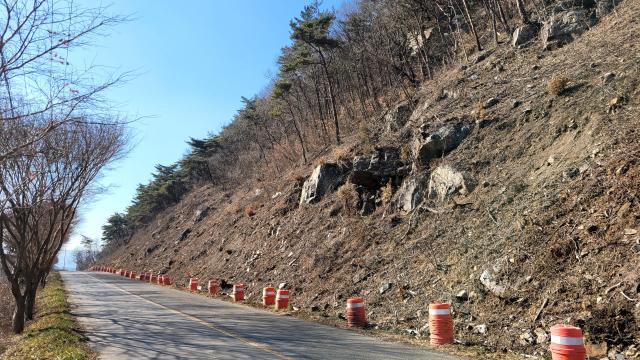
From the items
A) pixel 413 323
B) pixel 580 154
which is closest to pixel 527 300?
pixel 413 323

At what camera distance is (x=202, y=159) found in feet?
185

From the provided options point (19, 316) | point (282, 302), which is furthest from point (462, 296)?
point (19, 316)

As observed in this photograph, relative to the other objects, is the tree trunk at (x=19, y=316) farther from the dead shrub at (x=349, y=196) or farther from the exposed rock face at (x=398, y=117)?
the exposed rock face at (x=398, y=117)

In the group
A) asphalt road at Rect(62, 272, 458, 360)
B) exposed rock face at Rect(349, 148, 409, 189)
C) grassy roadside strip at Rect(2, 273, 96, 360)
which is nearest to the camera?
asphalt road at Rect(62, 272, 458, 360)

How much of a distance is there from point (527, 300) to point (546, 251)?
49.4 inches

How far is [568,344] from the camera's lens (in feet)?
21.7

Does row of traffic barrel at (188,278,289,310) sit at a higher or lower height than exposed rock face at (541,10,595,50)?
lower

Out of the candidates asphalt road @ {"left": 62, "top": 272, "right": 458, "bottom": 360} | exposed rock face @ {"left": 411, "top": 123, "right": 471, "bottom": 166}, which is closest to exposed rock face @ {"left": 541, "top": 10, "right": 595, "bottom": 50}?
exposed rock face @ {"left": 411, "top": 123, "right": 471, "bottom": 166}

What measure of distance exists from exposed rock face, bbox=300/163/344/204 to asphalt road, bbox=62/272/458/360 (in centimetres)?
865

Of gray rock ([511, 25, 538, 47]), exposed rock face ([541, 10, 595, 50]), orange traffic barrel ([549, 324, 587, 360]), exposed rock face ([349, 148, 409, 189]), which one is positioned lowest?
orange traffic barrel ([549, 324, 587, 360])

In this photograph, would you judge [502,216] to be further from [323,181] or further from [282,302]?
[323,181]

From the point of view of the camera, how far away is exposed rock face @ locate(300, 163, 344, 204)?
935 inches

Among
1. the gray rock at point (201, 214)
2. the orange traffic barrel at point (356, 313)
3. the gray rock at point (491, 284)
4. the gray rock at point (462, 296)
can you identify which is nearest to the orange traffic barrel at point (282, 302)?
the orange traffic barrel at point (356, 313)

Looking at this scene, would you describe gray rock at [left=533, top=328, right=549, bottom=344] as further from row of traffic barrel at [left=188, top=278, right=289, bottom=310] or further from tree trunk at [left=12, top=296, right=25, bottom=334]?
tree trunk at [left=12, top=296, right=25, bottom=334]
